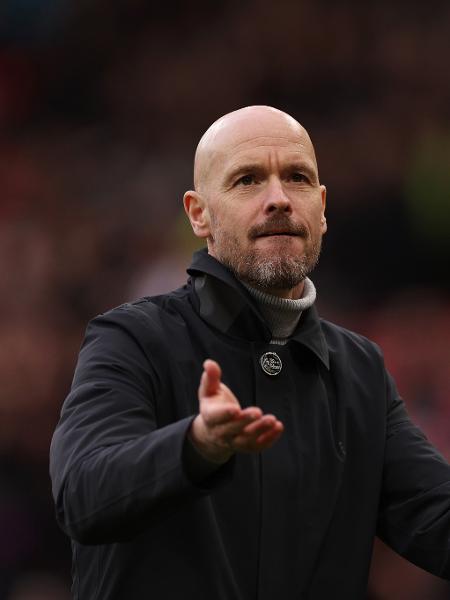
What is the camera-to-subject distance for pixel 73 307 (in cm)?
329

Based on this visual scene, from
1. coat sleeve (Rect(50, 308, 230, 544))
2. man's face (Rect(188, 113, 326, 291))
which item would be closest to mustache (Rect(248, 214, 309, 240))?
man's face (Rect(188, 113, 326, 291))

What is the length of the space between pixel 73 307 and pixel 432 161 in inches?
→ 47.7

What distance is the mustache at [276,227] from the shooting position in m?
1.58

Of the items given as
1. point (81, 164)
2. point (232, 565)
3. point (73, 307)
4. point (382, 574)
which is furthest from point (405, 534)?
point (81, 164)

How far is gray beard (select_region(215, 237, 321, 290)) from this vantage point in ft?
5.14

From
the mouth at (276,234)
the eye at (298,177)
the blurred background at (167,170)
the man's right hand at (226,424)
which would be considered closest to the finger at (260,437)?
the man's right hand at (226,424)

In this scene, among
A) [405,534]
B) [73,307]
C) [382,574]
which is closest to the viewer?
[405,534]

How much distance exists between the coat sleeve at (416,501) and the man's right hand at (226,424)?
0.54 meters

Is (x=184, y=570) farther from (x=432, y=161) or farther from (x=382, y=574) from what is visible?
(x=432, y=161)

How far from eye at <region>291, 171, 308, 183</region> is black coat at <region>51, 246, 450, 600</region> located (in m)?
0.19

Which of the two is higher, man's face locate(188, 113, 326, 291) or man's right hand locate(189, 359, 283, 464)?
man's face locate(188, 113, 326, 291)

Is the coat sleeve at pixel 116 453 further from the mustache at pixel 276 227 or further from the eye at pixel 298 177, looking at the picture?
the eye at pixel 298 177

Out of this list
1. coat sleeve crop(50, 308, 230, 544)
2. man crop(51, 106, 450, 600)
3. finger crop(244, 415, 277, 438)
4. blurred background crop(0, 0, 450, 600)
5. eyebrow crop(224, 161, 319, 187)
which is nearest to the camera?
finger crop(244, 415, 277, 438)

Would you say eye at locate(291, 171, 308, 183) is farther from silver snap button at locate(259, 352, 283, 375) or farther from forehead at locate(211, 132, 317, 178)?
silver snap button at locate(259, 352, 283, 375)
